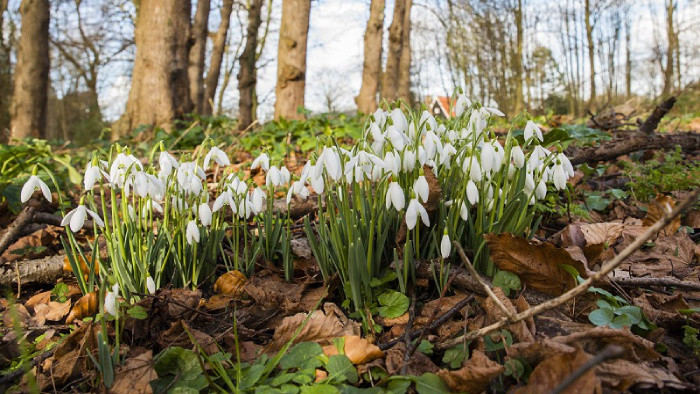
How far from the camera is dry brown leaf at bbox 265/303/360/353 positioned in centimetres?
160

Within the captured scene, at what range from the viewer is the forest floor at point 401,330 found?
1.27m

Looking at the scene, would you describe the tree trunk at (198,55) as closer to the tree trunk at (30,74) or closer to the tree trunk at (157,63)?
the tree trunk at (30,74)

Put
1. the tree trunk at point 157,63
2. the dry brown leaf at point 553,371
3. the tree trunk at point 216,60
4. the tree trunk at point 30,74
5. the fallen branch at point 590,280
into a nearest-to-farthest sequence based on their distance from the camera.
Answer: the fallen branch at point 590,280
the dry brown leaf at point 553,371
the tree trunk at point 157,63
the tree trunk at point 30,74
the tree trunk at point 216,60

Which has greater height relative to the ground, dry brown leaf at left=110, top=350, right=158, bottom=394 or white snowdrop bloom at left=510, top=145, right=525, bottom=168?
white snowdrop bloom at left=510, top=145, right=525, bottom=168

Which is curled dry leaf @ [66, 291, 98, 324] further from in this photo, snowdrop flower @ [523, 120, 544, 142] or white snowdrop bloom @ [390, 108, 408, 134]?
snowdrop flower @ [523, 120, 544, 142]

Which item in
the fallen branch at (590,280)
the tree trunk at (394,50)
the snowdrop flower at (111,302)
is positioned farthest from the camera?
the tree trunk at (394,50)

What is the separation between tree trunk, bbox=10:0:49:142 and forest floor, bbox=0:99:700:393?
6.74m

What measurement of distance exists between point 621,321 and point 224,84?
70.0 feet

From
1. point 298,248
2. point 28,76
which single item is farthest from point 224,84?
point 298,248

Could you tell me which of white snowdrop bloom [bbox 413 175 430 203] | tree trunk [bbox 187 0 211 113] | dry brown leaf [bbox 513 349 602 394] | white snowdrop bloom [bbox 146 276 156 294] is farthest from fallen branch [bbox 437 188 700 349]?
tree trunk [bbox 187 0 211 113]

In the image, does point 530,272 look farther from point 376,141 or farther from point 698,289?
point 376,141

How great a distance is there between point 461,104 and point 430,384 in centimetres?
123

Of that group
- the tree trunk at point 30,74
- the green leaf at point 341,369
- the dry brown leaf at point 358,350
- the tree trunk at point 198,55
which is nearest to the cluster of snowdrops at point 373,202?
the dry brown leaf at point 358,350

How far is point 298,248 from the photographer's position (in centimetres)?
225
